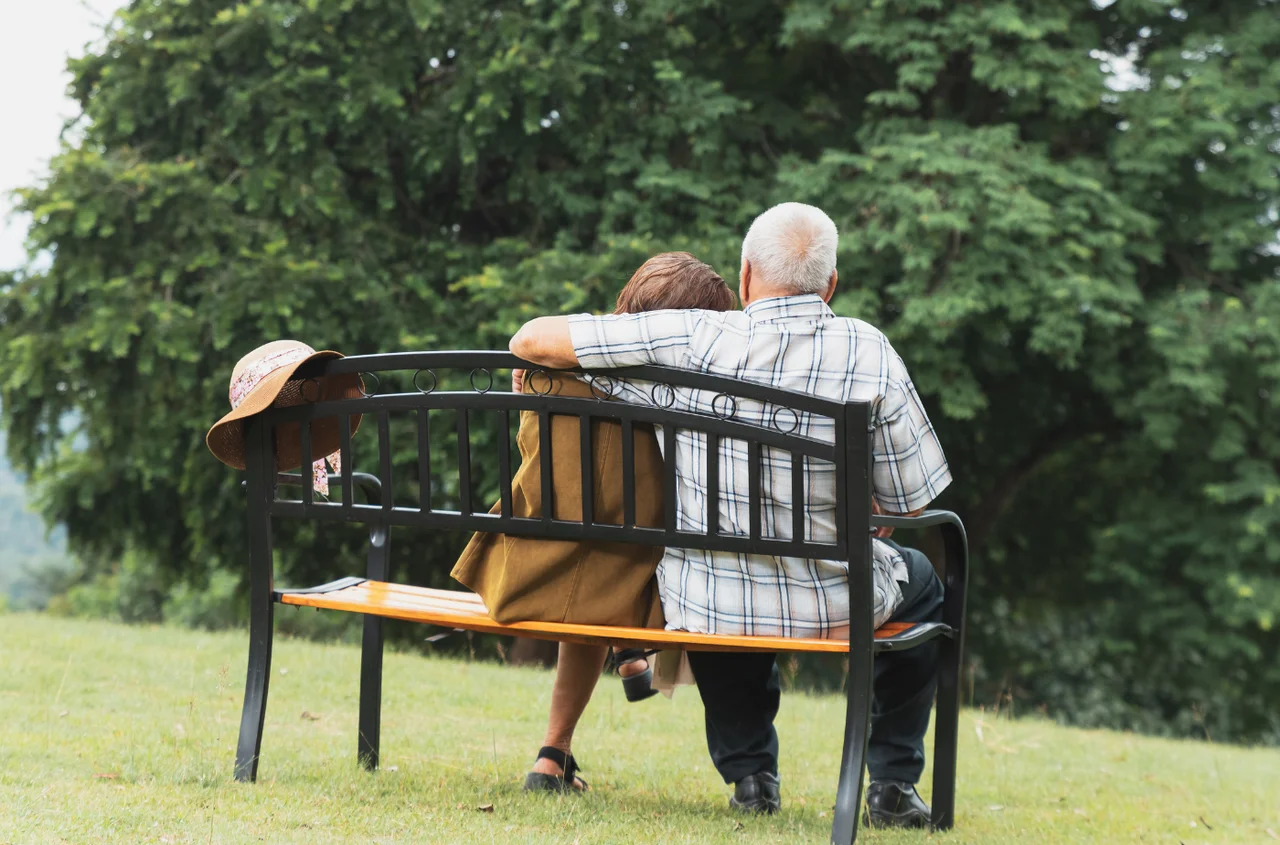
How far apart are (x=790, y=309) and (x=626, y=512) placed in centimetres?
60

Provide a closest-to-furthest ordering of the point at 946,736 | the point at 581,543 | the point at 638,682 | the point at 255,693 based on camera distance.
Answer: the point at 581,543, the point at 255,693, the point at 946,736, the point at 638,682

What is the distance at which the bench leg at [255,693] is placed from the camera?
3221 millimetres

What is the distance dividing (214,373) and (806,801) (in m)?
7.35

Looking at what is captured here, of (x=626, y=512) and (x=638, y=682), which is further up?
(x=626, y=512)

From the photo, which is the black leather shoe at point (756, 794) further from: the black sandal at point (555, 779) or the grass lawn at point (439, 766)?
the black sandal at point (555, 779)

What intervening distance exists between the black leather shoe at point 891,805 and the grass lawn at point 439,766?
0.11 metres

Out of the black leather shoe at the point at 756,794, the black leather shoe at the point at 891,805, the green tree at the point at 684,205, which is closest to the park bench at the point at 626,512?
the black leather shoe at the point at 891,805

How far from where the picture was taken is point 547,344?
283cm

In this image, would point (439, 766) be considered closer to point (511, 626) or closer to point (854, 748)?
point (511, 626)

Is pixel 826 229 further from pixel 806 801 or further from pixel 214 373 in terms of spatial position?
pixel 214 373

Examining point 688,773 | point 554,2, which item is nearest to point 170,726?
Result: point 688,773

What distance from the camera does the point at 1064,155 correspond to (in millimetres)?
10500

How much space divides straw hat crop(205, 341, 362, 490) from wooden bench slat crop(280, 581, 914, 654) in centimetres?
34

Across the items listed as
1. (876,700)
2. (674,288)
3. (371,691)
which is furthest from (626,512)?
(371,691)
